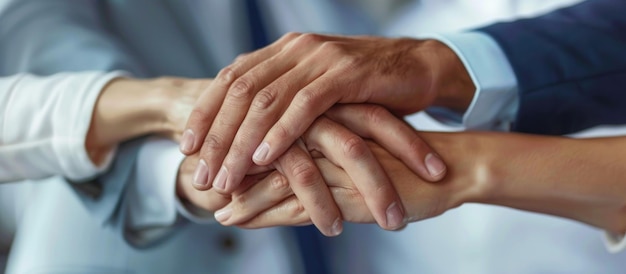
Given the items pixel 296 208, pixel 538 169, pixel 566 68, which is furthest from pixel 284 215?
pixel 566 68

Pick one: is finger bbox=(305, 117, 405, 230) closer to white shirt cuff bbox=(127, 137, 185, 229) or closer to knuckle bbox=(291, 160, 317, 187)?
knuckle bbox=(291, 160, 317, 187)

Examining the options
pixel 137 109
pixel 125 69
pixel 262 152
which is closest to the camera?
pixel 262 152

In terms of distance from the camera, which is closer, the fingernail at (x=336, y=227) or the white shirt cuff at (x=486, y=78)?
the fingernail at (x=336, y=227)

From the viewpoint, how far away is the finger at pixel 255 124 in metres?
0.57

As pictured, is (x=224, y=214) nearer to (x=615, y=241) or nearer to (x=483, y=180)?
(x=483, y=180)

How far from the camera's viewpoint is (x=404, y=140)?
1.96ft

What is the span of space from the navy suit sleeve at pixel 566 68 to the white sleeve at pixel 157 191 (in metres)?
0.34

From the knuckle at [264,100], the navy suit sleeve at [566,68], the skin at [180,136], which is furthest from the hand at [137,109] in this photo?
the navy suit sleeve at [566,68]

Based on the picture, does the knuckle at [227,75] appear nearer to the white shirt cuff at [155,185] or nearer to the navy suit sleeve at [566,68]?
the white shirt cuff at [155,185]

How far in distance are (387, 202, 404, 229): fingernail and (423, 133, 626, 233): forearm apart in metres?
0.06

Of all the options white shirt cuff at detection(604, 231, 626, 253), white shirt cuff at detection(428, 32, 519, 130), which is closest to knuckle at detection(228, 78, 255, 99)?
white shirt cuff at detection(428, 32, 519, 130)

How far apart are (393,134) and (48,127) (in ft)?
1.03

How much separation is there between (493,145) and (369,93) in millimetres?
113

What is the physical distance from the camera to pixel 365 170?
58 centimetres
